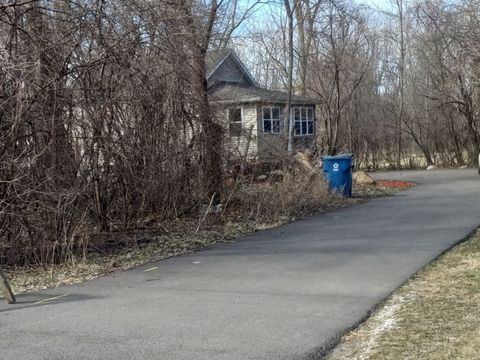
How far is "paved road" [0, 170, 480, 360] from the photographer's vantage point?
197 inches

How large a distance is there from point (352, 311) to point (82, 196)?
535 cm

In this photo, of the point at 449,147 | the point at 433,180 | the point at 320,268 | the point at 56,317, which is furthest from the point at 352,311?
the point at 449,147

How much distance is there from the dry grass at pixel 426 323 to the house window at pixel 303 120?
25105 millimetres

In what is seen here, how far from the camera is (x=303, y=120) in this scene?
1316 inches

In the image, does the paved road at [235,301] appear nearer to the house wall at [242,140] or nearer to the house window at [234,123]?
the house wall at [242,140]

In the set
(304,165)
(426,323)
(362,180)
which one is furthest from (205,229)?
(362,180)

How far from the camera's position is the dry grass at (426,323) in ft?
15.4

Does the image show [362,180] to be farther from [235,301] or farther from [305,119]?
[235,301]

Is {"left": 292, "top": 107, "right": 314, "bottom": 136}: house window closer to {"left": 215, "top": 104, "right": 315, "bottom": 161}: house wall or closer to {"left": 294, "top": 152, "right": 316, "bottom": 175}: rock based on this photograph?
{"left": 294, "top": 152, "right": 316, "bottom": 175}: rock

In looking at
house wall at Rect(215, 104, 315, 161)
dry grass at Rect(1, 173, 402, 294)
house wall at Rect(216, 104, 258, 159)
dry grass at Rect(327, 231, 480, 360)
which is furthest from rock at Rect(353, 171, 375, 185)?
dry grass at Rect(327, 231, 480, 360)

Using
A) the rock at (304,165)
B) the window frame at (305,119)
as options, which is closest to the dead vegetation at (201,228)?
the rock at (304,165)

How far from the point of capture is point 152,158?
10.7 meters

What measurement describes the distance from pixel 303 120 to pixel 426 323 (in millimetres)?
28465

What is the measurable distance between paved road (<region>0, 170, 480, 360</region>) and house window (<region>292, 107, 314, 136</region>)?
21786mm
